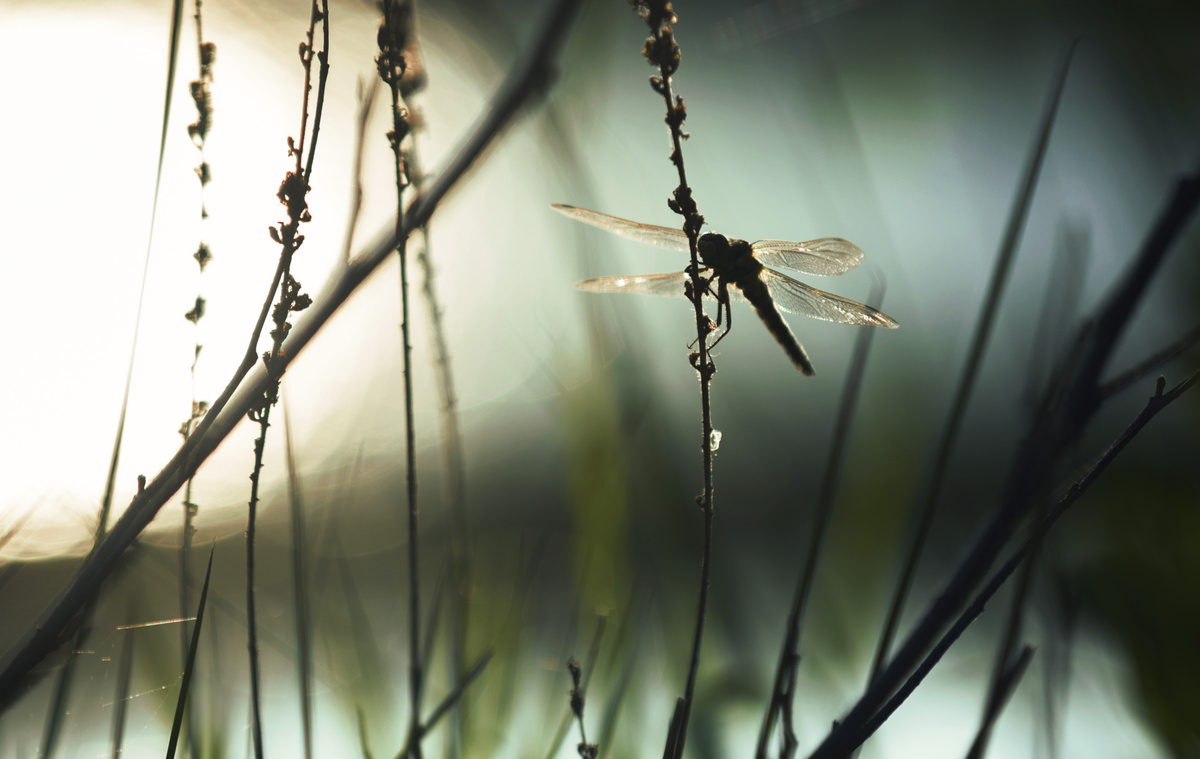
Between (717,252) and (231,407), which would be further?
(717,252)

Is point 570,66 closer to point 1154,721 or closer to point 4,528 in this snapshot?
point 4,528

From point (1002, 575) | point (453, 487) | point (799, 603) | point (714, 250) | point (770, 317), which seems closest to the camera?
point (1002, 575)

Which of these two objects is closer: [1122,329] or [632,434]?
[1122,329]

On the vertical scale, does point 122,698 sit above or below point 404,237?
below

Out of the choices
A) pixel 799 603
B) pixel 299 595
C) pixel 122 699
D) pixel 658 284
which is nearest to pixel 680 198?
pixel 799 603

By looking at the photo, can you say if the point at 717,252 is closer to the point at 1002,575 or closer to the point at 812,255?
the point at 812,255

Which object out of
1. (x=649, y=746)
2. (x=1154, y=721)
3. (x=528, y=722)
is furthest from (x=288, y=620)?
(x=1154, y=721)

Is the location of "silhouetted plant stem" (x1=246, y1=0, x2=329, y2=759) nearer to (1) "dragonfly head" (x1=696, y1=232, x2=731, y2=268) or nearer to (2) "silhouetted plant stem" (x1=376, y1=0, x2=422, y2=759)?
(2) "silhouetted plant stem" (x1=376, y1=0, x2=422, y2=759)
